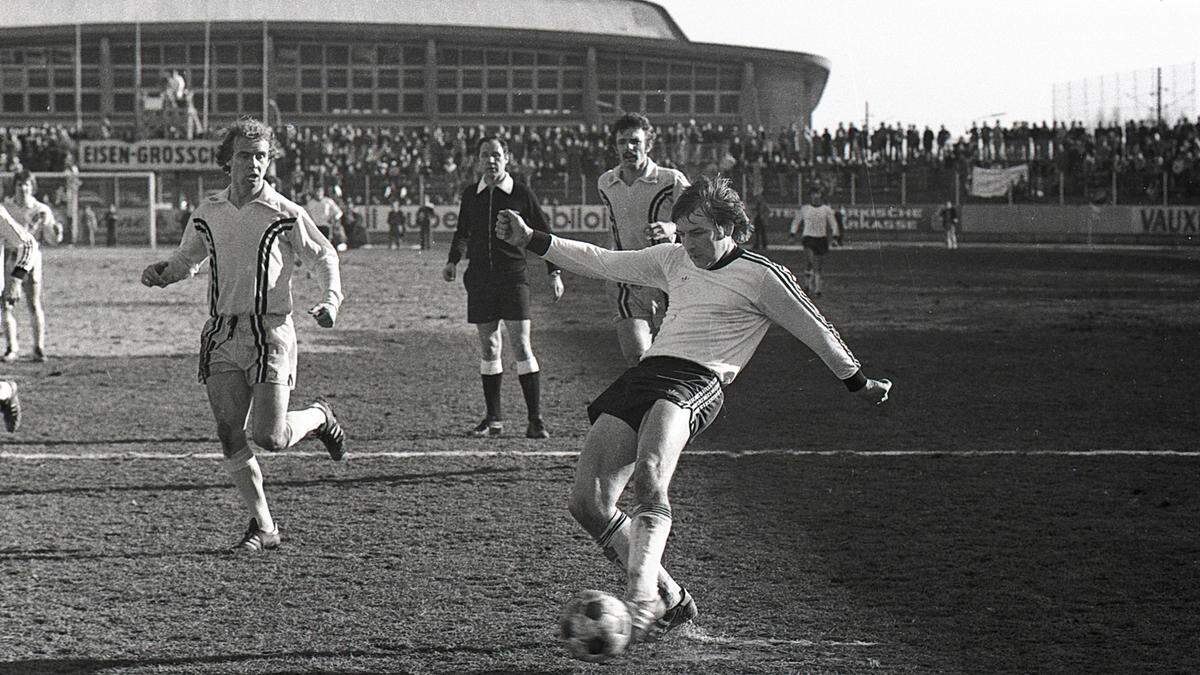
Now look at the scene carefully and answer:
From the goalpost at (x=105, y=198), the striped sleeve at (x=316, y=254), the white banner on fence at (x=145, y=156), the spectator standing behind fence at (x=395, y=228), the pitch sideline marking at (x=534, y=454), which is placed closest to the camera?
the striped sleeve at (x=316, y=254)

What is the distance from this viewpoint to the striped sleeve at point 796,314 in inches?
239

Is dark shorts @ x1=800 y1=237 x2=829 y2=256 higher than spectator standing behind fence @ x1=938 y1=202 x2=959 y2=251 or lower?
lower

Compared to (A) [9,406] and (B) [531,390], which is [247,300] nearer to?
(A) [9,406]

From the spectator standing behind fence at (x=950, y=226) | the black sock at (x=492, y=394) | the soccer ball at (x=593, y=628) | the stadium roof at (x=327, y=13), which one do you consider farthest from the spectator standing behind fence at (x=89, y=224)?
the soccer ball at (x=593, y=628)

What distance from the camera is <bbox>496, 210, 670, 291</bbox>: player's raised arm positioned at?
20.7 ft

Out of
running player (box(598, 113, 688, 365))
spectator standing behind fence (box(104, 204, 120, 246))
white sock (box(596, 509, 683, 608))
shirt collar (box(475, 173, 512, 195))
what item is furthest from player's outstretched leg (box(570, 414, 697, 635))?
spectator standing behind fence (box(104, 204, 120, 246))

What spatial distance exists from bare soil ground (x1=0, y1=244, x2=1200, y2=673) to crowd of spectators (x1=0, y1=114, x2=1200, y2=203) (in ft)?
133

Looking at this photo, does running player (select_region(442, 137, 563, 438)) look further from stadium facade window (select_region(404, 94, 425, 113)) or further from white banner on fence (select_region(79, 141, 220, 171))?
stadium facade window (select_region(404, 94, 425, 113))

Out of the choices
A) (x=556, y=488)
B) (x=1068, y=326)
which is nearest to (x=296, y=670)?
(x=556, y=488)

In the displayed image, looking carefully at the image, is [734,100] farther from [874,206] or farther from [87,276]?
[87,276]

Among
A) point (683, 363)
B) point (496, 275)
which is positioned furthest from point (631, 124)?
point (683, 363)

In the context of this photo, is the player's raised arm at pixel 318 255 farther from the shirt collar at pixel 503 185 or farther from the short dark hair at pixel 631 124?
the shirt collar at pixel 503 185

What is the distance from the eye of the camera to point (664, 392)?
5.89m

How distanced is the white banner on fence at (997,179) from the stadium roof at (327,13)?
26350 millimetres
